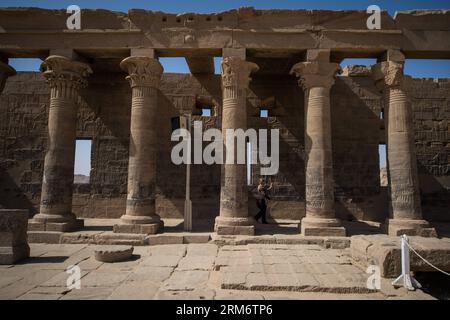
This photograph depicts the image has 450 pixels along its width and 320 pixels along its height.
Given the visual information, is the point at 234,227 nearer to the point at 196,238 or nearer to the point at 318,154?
the point at 196,238

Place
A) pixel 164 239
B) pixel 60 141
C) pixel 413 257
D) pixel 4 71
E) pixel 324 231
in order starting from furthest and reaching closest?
1. pixel 4 71
2. pixel 60 141
3. pixel 324 231
4. pixel 164 239
5. pixel 413 257

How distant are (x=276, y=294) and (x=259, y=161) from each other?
8.45 meters

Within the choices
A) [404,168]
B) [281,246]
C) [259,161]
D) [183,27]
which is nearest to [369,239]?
[281,246]

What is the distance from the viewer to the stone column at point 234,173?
29.2 feet

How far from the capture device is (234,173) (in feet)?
30.2

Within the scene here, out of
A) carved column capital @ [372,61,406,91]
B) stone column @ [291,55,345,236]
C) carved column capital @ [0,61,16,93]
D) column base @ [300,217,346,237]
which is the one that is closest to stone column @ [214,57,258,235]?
column base @ [300,217,346,237]

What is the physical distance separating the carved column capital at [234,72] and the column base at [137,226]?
185 inches

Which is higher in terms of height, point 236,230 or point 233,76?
point 233,76

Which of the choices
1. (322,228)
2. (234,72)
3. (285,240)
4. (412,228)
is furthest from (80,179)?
(412,228)

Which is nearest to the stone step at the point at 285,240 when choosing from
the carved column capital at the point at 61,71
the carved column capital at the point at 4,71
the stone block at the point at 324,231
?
the stone block at the point at 324,231

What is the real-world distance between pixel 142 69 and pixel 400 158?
27.1ft

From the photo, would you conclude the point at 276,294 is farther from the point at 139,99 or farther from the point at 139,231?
the point at 139,99

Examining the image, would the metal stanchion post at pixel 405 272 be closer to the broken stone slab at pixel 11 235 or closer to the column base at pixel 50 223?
the broken stone slab at pixel 11 235

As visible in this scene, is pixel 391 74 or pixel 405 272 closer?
pixel 405 272
